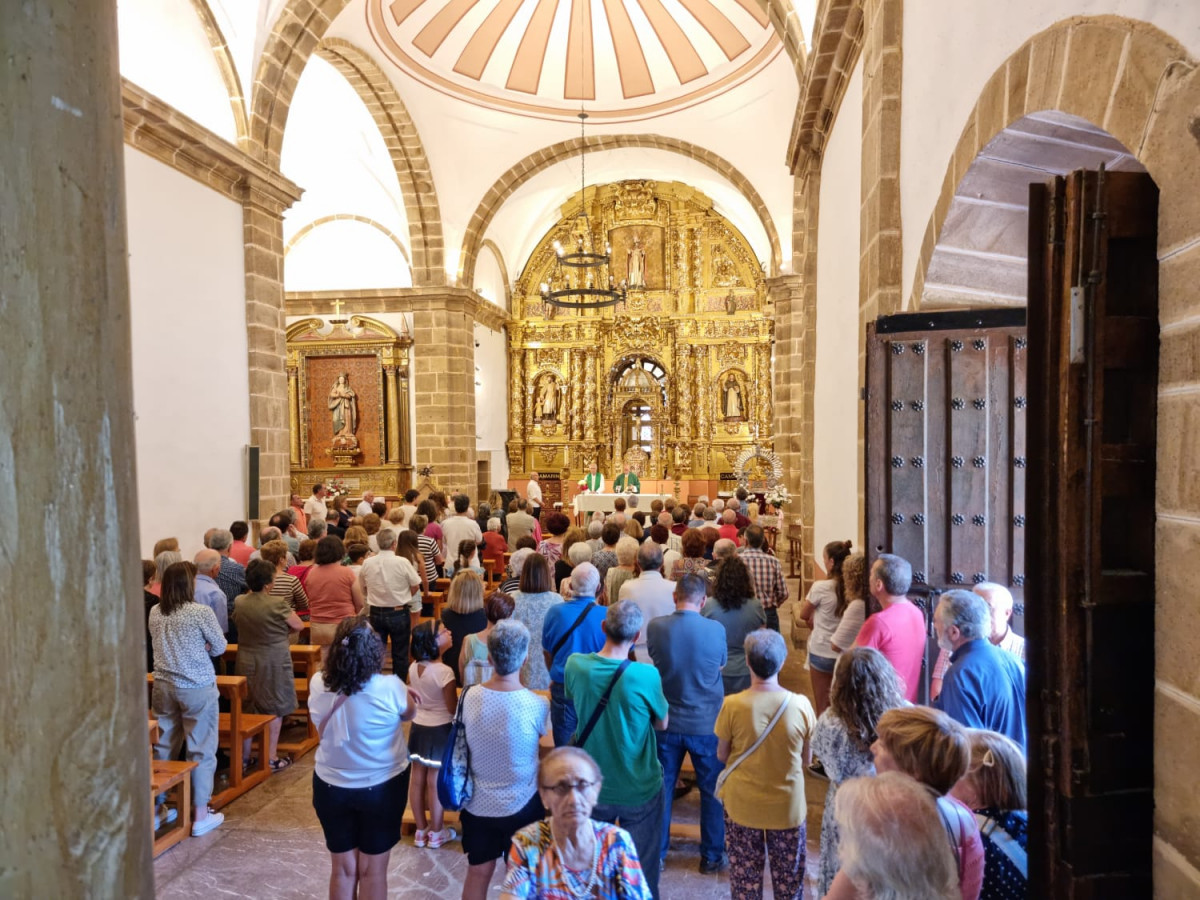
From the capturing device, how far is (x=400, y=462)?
16.5 m

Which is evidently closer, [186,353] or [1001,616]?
[1001,616]

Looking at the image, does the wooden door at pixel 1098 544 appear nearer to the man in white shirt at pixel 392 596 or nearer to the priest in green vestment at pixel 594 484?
the man in white shirt at pixel 392 596

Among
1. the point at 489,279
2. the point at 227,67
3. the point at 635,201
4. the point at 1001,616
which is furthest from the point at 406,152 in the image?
the point at 1001,616

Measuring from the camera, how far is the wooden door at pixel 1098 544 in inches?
67.0

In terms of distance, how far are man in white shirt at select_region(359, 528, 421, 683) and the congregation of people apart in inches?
0.6

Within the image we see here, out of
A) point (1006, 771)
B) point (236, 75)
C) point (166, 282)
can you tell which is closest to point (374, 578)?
point (166, 282)

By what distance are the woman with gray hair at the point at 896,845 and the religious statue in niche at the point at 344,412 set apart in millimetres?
16130

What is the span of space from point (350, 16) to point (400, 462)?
326 inches

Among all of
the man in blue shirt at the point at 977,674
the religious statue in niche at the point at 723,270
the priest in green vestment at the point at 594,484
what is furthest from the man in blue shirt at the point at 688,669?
the religious statue in niche at the point at 723,270

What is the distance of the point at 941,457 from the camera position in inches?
138

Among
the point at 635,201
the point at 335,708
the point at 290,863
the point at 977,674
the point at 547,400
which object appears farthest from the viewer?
the point at 547,400

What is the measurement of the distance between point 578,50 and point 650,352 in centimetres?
759

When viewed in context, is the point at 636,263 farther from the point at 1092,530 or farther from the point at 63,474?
the point at 63,474

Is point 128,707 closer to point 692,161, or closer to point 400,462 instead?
point 400,462
